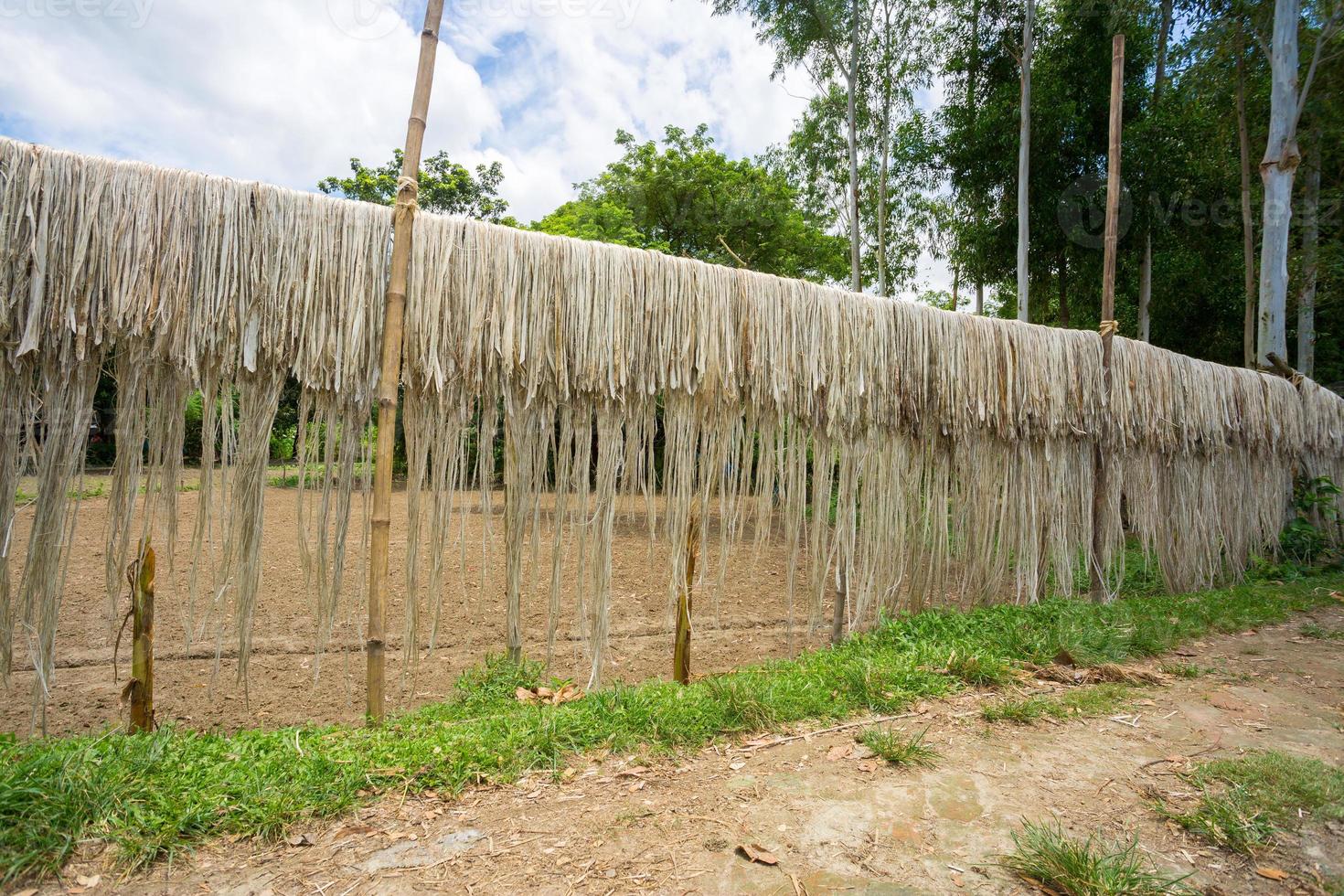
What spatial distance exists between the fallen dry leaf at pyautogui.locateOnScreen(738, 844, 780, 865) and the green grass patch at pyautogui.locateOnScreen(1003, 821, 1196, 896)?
673 millimetres

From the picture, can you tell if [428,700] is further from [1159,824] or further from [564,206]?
[564,206]

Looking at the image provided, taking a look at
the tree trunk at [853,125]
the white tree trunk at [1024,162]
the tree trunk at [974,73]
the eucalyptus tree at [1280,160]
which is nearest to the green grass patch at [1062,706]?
the eucalyptus tree at [1280,160]

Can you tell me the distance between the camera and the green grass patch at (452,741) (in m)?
1.81

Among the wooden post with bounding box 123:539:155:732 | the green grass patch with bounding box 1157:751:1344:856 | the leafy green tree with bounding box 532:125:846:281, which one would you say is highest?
the leafy green tree with bounding box 532:125:846:281

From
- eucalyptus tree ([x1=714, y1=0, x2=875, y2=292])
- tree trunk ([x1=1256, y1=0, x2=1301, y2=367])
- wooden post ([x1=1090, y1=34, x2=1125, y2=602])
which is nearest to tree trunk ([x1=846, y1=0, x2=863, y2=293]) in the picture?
eucalyptus tree ([x1=714, y1=0, x2=875, y2=292])

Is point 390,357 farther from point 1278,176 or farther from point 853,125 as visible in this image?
point 853,125

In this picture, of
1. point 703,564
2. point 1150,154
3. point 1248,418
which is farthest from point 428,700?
point 1150,154

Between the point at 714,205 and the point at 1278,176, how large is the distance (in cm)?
1021

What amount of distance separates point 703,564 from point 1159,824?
2200mm

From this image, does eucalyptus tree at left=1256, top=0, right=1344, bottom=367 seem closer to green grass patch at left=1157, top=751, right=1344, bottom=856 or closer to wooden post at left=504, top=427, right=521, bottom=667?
green grass patch at left=1157, top=751, right=1344, bottom=856

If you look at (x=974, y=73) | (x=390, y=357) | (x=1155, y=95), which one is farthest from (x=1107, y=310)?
(x=974, y=73)

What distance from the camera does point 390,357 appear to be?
9.13ft

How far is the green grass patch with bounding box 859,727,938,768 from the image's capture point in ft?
8.08

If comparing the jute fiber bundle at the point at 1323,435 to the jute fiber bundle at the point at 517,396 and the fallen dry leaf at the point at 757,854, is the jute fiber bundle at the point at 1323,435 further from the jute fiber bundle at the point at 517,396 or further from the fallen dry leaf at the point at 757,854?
the fallen dry leaf at the point at 757,854
